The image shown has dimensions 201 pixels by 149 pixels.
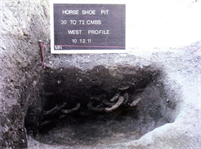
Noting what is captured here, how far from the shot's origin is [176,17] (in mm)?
1228

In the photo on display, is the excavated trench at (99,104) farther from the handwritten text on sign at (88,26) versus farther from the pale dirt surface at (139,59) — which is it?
the handwritten text on sign at (88,26)

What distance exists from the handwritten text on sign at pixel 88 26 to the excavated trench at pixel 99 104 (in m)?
0.17

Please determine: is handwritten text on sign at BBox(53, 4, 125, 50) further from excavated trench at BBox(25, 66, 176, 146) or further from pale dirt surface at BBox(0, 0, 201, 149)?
excavated trench at BBox(25, 66, 176, 146)

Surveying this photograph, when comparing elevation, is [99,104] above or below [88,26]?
below

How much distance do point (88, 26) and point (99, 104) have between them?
0.46 meters

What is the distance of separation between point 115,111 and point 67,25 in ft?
1.83

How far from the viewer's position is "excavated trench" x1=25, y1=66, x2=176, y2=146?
1.16 meters

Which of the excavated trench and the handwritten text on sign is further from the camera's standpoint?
Result: the excavated trench

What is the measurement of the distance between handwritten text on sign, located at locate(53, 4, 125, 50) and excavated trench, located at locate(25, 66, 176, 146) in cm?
17

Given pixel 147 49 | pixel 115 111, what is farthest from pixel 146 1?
pixel 115 111

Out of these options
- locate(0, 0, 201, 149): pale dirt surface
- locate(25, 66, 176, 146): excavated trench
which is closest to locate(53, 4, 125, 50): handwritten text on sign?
locate(0, 0, 201, 149): pale dirt surface

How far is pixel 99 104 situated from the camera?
1235mm

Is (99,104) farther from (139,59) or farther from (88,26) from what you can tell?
(88,26)

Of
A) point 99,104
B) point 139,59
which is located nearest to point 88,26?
point 139,59
